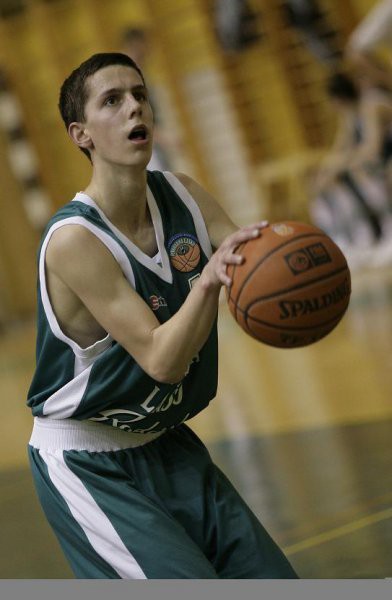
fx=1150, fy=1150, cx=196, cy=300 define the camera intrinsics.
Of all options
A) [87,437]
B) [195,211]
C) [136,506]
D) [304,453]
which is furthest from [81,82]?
[304,453]

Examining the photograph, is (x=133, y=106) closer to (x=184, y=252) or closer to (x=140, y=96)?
(x=140, y=96)

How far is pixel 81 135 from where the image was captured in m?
2.61

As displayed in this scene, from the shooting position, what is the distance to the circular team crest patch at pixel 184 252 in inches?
103

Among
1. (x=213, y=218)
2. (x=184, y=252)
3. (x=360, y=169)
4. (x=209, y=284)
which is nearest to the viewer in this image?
(x=209, y=284)

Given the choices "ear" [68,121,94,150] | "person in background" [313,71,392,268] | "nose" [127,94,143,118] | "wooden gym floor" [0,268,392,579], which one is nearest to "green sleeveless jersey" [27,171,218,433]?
"ear" [68,121,94,150]

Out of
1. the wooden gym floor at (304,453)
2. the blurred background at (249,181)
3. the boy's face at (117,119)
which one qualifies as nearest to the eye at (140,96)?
the boy's face at (117,119)

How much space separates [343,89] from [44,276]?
857 centimetres

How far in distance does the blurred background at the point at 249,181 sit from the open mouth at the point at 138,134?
186 cm

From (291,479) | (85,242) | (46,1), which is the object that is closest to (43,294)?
(85,242)

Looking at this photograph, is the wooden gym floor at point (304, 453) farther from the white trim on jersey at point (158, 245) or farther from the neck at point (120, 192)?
the neck at point (120, 192)

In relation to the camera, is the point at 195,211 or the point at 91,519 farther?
the point at 195,211

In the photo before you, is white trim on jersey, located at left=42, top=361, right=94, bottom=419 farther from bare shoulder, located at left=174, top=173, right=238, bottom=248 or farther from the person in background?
the person in background

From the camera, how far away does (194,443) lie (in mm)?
2801

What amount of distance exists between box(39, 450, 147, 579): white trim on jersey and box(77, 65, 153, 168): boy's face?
2.33ft
